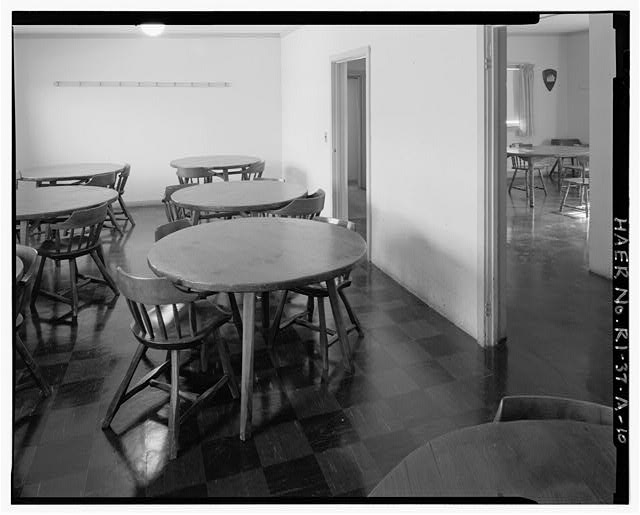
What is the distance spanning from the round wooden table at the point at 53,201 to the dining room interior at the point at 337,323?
0.04m

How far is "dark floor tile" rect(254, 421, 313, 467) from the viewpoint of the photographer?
→ 2119mm

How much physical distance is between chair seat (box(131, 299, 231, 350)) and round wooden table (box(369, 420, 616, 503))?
1400 mm

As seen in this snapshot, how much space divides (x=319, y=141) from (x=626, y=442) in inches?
216

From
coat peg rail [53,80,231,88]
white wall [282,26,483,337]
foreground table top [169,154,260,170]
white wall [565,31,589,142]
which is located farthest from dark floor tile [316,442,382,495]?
white wall [565,31,589,142]

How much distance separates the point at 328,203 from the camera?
6035mm

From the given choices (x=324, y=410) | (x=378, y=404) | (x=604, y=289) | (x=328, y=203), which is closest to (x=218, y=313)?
(x=324, y=410)

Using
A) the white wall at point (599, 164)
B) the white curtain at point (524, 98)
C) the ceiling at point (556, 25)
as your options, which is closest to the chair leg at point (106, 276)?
the ceiling at point (556, 25)

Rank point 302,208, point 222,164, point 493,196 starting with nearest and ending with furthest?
point 493,196
point 302,208
point 222,164

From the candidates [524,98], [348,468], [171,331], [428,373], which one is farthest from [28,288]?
[524,98]

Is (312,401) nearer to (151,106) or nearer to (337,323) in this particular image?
(337,323)

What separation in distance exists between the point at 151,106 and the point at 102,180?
113 inches

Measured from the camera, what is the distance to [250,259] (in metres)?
2.42

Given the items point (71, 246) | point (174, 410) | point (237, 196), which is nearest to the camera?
point (174, 410)

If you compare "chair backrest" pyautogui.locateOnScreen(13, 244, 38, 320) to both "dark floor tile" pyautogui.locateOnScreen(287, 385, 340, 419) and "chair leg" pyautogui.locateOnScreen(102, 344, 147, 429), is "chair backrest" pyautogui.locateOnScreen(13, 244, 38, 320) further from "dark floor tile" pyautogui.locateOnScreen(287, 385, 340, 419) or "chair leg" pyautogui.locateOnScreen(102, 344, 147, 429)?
"dark floor tile" pyautogui.locateOnScreen(287, 385, 340, 419)
